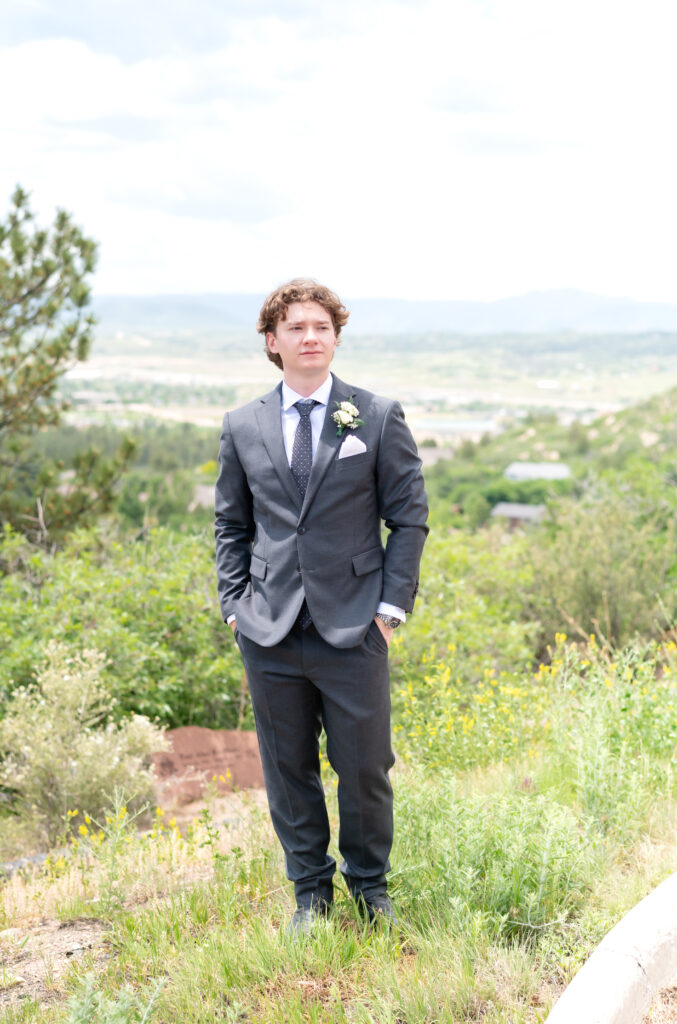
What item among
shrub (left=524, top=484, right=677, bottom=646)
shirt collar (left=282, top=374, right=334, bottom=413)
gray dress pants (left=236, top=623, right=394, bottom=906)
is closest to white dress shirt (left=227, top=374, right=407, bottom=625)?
shirt collar (left=282, top=374, right=334, bottom=413)

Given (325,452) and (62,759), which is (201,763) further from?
(325,452)

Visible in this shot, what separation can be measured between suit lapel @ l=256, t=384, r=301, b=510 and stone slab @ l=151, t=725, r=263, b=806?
3362 mm

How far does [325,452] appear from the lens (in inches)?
109

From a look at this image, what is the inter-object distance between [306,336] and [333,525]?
22.6 inches

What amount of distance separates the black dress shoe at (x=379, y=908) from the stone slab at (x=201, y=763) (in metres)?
2.84

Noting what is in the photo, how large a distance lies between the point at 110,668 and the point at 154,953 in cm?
396

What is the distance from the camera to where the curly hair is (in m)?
2.79

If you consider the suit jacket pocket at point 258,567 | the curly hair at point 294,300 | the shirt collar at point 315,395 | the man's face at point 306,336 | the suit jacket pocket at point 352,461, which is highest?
the curly hair at point 294,300

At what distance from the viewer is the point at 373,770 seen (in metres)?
2.82

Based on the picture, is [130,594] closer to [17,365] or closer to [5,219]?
[17,365]

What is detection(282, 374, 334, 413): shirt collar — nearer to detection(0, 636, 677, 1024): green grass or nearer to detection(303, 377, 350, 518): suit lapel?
detection(303, 377, 350, 518): suit lapel

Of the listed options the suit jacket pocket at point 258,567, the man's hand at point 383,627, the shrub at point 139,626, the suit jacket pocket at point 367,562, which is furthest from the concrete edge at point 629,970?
the shrub at point 139,626

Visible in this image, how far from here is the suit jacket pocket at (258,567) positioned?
2.82 metres

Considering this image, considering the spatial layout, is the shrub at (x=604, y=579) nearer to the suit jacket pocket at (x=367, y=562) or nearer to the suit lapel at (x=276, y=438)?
the suit jacket pocket at (x=367, y=562)
